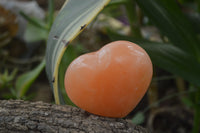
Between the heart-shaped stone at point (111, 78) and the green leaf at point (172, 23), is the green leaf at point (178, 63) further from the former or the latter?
the heart-shaped stone at point (111, 78)

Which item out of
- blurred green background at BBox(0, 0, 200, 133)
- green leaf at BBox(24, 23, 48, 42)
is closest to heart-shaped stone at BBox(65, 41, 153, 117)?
blurred green background at BBox(0, 0, 200, 133)

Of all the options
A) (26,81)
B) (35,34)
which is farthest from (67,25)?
Answer: (35,34)

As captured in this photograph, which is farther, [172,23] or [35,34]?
[35,34]

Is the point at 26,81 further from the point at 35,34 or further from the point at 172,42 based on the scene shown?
the point at 172,42

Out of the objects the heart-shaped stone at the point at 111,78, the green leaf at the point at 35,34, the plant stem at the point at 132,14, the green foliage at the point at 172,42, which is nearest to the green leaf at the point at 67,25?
the heart-shaped stone at the point at 111,78

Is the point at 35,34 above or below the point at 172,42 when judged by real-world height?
above

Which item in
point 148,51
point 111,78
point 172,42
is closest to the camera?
point 111,78
